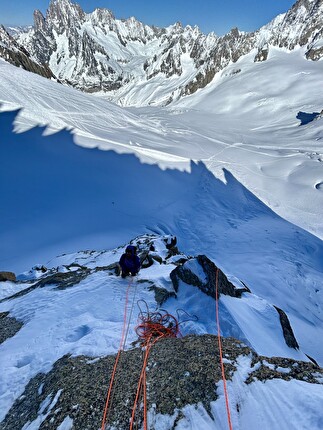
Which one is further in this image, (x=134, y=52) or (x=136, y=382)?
(x=134, y=52)

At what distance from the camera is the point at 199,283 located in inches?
228

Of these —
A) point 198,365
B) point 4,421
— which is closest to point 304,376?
point 198,365

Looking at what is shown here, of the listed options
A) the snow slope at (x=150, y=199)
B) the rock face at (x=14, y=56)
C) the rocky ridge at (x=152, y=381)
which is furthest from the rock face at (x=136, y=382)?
the rock face at (x=14, y=56)

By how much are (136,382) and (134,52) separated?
753ft

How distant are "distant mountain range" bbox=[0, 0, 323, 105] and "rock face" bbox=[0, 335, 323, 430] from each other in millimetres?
50355

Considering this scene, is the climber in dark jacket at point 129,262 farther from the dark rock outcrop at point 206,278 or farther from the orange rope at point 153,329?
the orange rope at point 153,329

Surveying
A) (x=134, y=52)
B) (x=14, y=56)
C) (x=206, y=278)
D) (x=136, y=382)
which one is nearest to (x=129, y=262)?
(x=206, y=278)

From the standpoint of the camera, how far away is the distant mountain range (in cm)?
8400

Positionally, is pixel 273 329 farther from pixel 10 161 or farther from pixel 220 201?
pixel 10 161

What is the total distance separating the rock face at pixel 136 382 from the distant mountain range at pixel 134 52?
50.4 meters

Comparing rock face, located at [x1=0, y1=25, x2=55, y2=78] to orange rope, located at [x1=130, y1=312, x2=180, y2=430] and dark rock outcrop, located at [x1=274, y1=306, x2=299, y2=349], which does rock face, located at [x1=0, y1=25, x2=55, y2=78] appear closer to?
orange rope, located at [x1=130, y1=312, x2=180, y2=430]

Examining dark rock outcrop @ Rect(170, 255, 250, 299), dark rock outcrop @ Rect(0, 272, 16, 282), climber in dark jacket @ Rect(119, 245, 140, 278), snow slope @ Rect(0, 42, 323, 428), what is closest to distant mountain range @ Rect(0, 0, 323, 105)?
snow slope @ Rect(0, 42, 323, 428)

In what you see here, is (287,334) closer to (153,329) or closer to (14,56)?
(153,329)

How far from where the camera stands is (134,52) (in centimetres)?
19962
